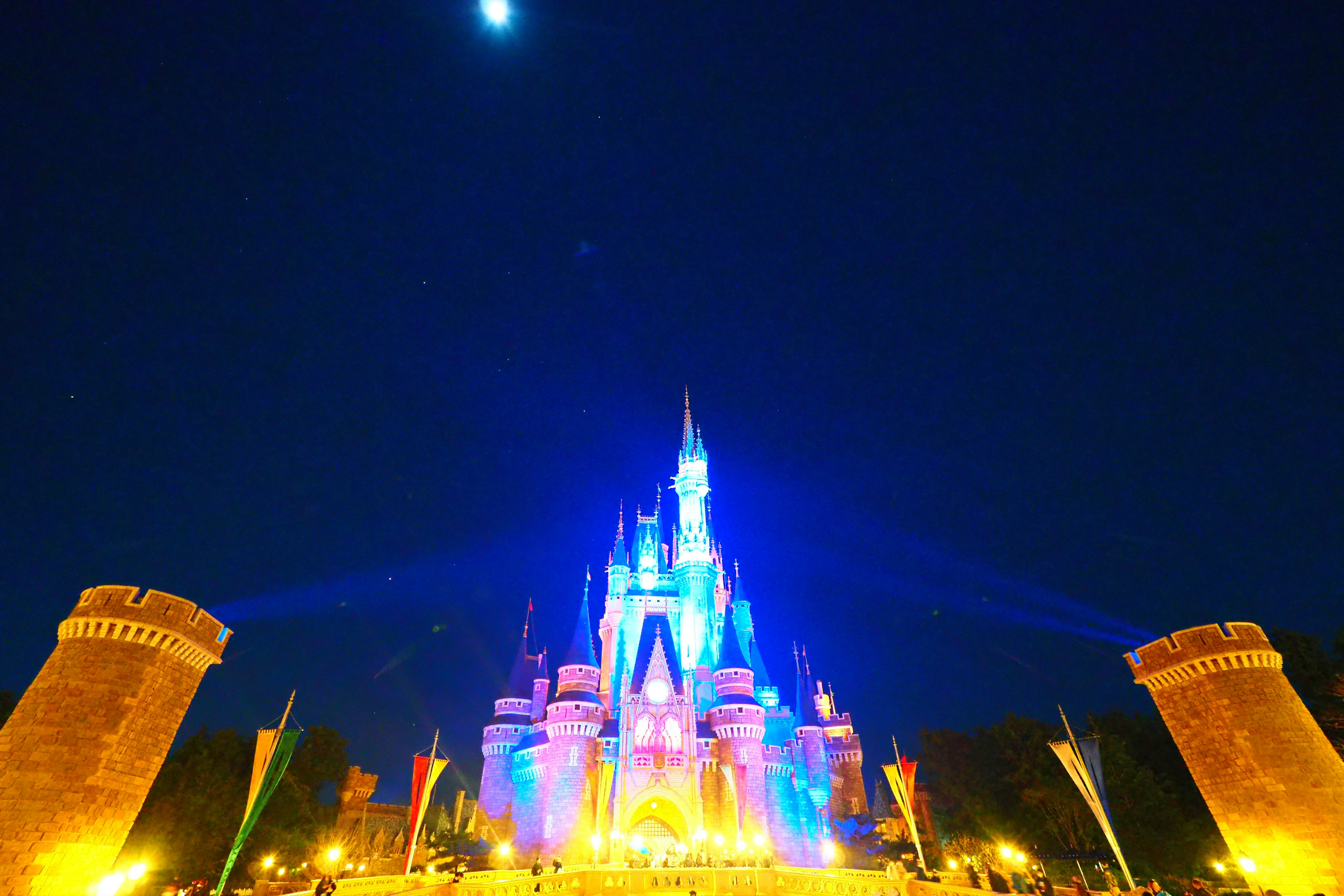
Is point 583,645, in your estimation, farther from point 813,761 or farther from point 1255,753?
point 1255,753

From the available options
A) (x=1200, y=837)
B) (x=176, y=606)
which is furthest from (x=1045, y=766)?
(x=176, y=606)

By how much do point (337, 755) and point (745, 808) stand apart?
2315cm

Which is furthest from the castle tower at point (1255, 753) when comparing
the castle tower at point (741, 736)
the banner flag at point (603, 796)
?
the banner flag at point (603, 796)

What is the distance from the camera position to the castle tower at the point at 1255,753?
18.3m

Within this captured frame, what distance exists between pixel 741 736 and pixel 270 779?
2827 cm

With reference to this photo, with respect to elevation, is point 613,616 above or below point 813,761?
above

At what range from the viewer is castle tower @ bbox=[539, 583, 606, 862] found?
37.0 m

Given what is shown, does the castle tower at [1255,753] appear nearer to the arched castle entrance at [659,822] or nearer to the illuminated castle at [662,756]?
the illuminated castle at [662,756]

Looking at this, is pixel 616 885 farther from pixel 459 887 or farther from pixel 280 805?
pixel 280 805

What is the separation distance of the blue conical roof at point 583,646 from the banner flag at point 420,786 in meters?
22.9

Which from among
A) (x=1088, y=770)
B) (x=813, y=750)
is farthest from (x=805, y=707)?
(x=1088, y=770)

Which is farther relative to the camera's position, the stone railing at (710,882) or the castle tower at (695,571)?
the castle tower at (695,571)

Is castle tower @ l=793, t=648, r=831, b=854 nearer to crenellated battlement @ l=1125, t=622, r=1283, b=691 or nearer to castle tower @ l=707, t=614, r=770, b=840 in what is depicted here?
castle tower @ l=707, t=614, r=770, b=840

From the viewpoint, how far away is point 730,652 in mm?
45969
